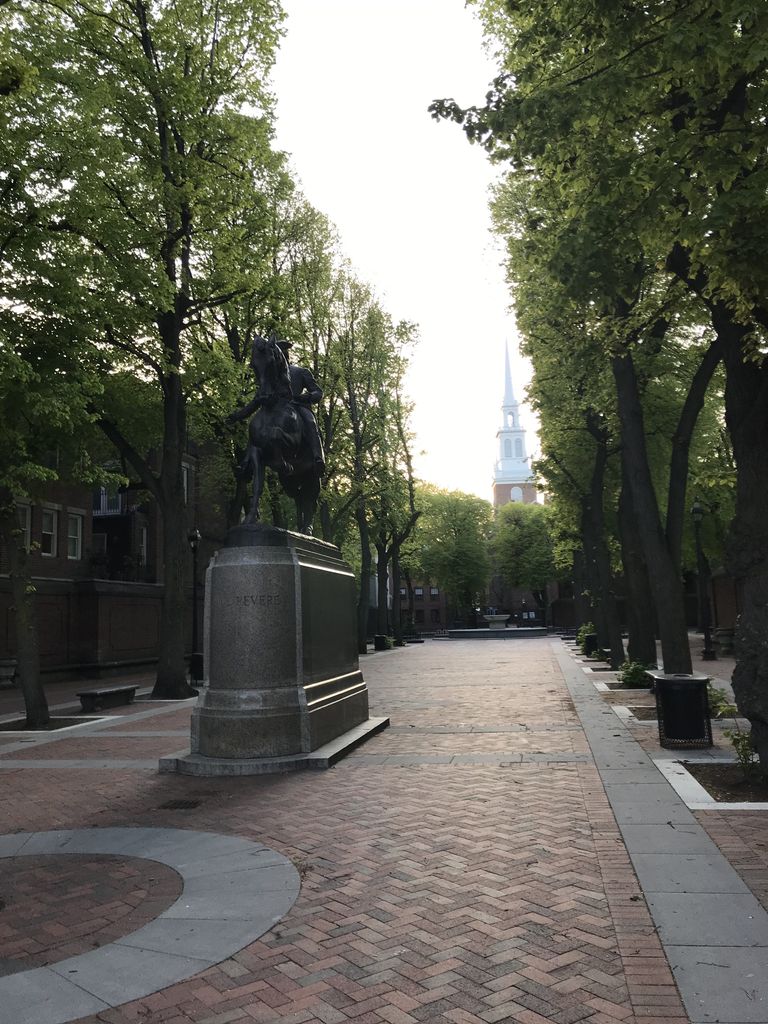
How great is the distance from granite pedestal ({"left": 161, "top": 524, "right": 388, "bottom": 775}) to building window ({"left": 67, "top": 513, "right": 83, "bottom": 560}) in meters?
23.5

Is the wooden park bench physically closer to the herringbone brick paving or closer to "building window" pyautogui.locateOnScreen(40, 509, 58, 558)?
the herringbone brick paving

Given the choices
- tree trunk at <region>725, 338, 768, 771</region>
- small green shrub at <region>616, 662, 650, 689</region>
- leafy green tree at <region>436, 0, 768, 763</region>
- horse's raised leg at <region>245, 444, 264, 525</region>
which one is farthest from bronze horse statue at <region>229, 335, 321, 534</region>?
small green shrub at <region>616, 662, 650, 689</region>

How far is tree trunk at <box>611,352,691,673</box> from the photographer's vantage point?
14500mm

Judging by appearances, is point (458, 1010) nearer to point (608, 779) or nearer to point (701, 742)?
point (608, 779)

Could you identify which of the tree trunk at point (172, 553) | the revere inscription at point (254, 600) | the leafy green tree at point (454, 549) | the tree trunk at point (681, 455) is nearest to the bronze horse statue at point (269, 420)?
the revere inscription at point (254, 600)

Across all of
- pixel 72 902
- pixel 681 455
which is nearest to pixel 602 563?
pixel 681 455

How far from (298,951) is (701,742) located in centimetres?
753

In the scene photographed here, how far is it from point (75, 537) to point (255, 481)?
23557 mm

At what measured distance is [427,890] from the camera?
16.9ft

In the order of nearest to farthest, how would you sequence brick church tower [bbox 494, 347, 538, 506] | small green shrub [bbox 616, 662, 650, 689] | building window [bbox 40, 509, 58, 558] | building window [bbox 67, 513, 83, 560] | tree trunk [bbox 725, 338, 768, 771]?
tree trunk [bbox 725, 338, 768, 771] → small green shrub [bbox 616, 662, 650, 689] → building window [bbox 40, 509, 58, 558] → building window [bbox 67, 513, 83, 560] → brick church tower [bbox 494, 347, 538, 506]

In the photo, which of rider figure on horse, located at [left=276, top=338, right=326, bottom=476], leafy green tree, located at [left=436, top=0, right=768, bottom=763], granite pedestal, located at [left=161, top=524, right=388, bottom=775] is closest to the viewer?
leafy green tree, located at [left=436, top=0, right=768, bottom=763]

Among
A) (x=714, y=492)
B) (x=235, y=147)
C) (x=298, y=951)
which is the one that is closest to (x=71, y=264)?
(x=235, y=147)

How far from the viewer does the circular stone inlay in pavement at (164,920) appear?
12.4 ft

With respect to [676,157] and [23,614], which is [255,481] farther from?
[23,614]
